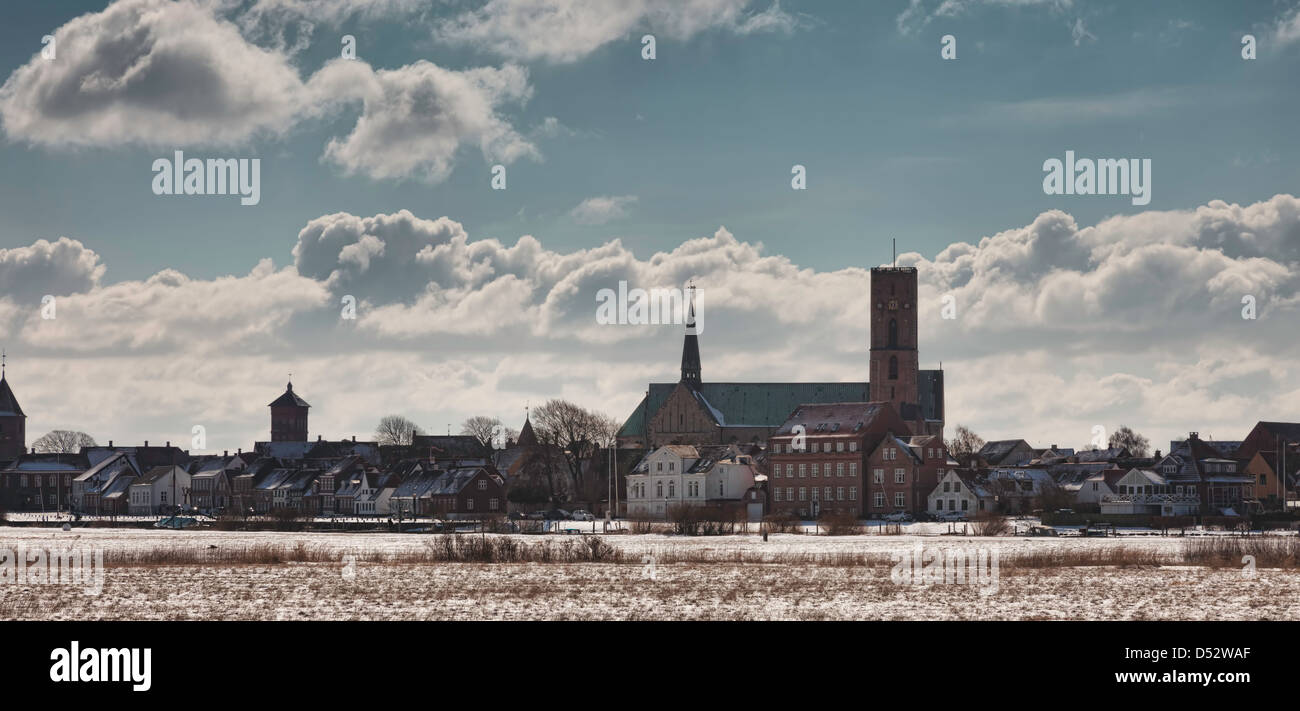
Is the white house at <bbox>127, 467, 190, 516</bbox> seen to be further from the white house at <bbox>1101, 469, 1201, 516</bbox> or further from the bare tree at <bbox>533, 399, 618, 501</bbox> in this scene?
the white house at <bbox>1101, 469, 1201, 516</bbox>

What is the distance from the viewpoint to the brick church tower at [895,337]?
634 feet

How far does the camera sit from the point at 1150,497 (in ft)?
442

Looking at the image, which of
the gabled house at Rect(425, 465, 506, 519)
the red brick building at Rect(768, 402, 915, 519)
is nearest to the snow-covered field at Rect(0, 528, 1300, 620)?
the red brick building at Rect(768, 402, 915, 519)

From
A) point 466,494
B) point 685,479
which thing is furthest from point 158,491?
point 685,479

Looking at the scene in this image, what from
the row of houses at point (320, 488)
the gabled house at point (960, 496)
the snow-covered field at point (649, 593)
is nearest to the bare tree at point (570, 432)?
the row of houses at point (320, 488)

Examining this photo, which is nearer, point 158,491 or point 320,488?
point 320,488

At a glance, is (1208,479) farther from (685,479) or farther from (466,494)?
(466,494)

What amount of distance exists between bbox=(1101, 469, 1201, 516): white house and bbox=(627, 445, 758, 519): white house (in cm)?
3411

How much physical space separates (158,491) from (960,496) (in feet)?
366

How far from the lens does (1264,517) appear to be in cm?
11244
